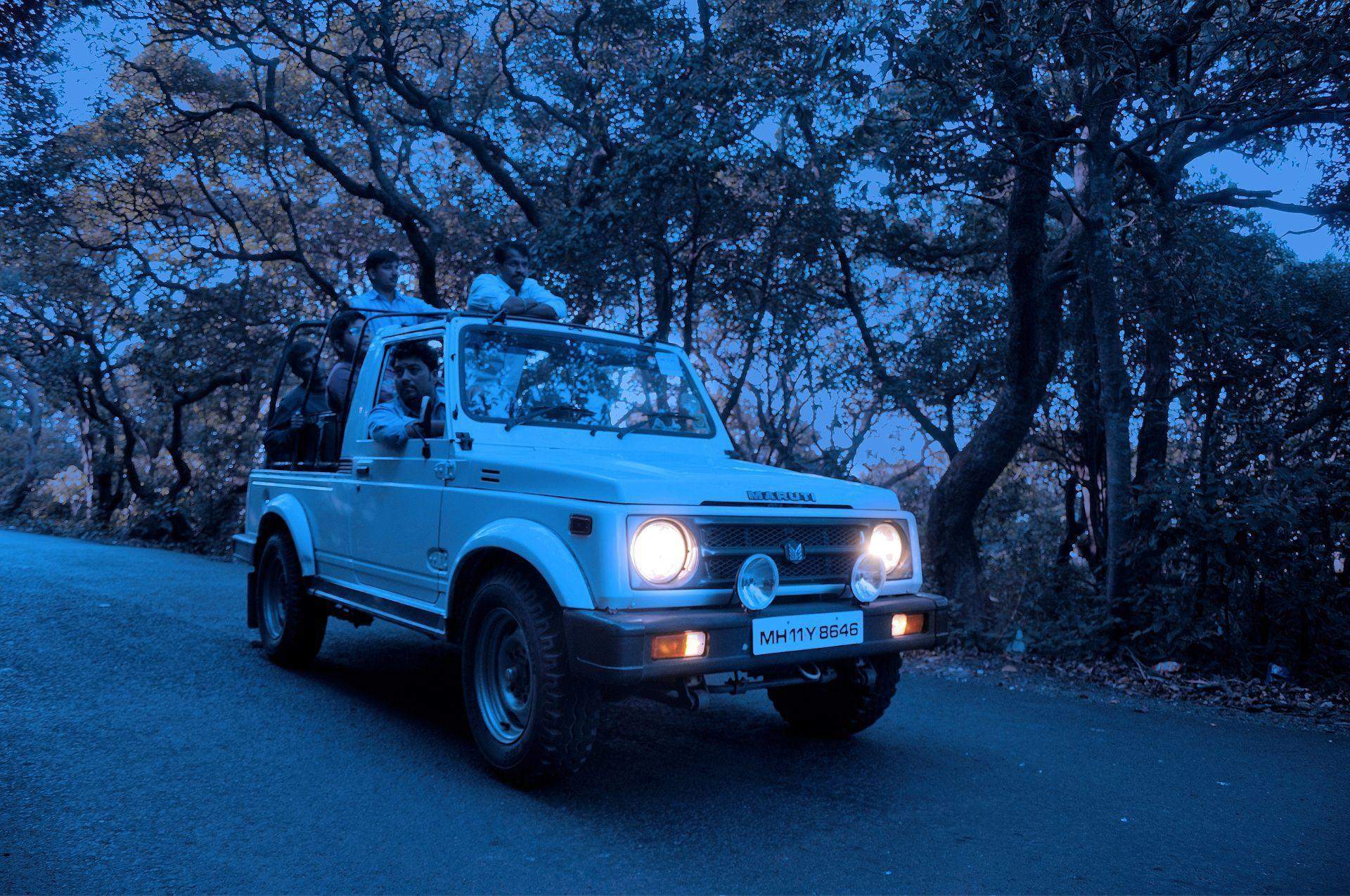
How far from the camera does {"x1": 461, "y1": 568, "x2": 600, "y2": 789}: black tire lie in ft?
13.0

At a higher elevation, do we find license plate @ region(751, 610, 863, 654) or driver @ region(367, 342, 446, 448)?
driver @ region(367, 342, 446, 448)

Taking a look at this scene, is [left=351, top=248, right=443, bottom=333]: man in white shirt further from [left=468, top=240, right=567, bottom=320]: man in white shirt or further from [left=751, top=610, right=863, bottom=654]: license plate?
[left=751, top=610, right=863, bottom=654]: license plate

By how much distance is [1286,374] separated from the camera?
8492 millimetres

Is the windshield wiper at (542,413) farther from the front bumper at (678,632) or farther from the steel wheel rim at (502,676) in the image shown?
the front bumper at (678,632)

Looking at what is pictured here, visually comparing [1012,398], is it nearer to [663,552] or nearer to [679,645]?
[663,552]

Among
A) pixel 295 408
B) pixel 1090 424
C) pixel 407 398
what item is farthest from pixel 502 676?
pixel 1090 424

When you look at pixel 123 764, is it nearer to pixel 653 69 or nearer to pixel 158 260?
pixel 653 69

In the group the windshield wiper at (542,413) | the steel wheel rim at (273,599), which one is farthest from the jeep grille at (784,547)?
the steel wheel rim at (273,599)

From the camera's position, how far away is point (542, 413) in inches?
201

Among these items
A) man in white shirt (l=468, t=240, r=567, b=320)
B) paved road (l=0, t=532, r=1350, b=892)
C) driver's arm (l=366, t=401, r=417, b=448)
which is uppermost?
man in white shirt (l=468, t=240, r=567, b=320)

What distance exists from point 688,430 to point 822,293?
26.6 feet

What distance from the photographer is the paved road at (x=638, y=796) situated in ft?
11.1

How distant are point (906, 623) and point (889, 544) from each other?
1.30ft

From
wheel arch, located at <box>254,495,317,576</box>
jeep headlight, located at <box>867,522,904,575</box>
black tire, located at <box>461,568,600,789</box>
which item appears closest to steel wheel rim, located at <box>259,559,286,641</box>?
wheel arch, located at <box>254,495,317,576</box>
